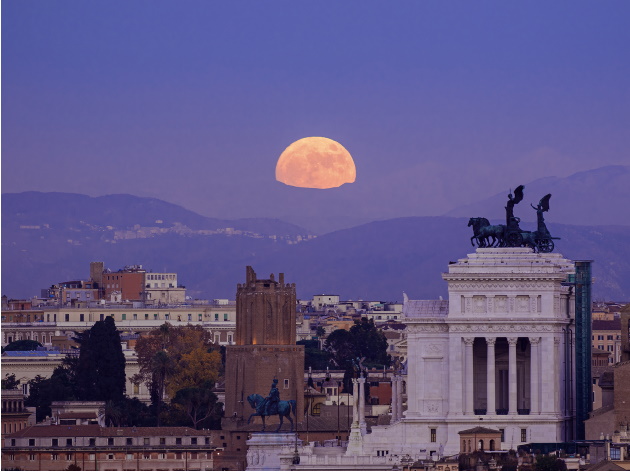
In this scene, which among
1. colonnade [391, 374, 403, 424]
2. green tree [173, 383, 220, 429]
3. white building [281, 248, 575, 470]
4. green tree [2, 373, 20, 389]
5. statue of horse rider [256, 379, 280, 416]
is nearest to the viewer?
white building [281, 248, 575, 470]

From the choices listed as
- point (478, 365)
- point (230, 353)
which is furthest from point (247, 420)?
point (478, 365)

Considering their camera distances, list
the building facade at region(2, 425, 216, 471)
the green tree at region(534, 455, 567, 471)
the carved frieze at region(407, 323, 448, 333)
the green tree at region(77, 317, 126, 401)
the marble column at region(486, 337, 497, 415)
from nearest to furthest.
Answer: the green tree at region(534, 455, 567, 471), the marble column at region(486, 337, 497, 415), the carved frieze at region(407, 323, 448, 333), the building facade at region(2, 425, 216, 471), the green tree at region(77, 317, 126, 401)

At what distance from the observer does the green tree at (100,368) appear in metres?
169

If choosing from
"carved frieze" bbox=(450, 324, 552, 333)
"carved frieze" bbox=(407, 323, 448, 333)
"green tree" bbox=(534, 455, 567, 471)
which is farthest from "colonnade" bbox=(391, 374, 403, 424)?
"green tree" bbox=(534, 455, 567, 471)

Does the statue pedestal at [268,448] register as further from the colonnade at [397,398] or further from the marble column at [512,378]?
the marble column at [512,378]

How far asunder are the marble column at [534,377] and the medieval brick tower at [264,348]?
5385 centimetres

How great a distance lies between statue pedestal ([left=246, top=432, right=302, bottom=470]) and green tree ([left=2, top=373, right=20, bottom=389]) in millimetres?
66275

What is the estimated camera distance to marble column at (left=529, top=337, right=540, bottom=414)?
4126 inches

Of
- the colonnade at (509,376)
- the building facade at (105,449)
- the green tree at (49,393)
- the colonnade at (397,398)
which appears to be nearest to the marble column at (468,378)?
the colonnade at (509,376)

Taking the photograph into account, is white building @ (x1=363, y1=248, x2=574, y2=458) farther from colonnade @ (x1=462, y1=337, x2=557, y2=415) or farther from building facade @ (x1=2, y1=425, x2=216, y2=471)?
building facade @ (x1=2, y1=425, x2=216, y2=471)

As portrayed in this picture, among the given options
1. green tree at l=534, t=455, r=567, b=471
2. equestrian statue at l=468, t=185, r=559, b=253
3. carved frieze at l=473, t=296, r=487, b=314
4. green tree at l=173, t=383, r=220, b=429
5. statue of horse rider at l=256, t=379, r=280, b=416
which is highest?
equestrian statue at l=468, t=185, r=559, b=253

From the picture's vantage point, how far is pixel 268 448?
11031cm

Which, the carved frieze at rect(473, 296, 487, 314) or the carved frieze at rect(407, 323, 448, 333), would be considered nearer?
the carved frieze at rect(473, 296, 487, 314)

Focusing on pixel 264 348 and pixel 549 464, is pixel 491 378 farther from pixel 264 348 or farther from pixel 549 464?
pixel 264 348
